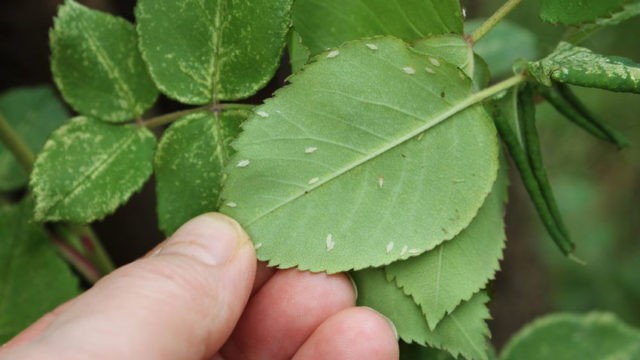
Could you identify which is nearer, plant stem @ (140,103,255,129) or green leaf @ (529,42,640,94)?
green leaf @ (529,42,640,94)

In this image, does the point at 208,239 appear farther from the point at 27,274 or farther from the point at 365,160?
the point at 27,274

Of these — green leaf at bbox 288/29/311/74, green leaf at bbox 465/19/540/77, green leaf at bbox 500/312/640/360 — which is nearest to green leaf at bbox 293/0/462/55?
green leaf at bbox 288/29/311/74

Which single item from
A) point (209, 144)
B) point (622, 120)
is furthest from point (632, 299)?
point (209, 144)

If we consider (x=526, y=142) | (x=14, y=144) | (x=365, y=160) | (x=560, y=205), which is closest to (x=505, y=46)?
(x=526, y=142)

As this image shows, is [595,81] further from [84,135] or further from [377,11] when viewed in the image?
[84,135]

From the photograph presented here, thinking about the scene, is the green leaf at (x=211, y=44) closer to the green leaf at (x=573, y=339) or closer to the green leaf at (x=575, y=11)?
the green leaf at (x=575, y=11)

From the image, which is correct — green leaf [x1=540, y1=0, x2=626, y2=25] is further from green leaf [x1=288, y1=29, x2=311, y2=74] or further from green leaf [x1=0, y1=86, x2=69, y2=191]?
green leaf [x1=0, y1=86, x2=69, y2=191]
